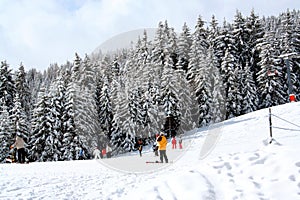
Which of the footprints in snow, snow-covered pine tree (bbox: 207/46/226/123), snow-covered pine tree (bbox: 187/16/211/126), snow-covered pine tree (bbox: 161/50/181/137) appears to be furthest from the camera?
snow-covered pine tree (bbox: 207/46/226/123)

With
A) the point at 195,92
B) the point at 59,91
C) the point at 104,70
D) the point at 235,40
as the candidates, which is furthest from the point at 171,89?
the point at 104,70

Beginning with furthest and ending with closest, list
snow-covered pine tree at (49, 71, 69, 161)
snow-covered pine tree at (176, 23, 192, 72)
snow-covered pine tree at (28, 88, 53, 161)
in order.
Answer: snow-covered pine tree at (176, 23, 192, 72)
snow-covered pine tree at (28, 88, 53, 161)
snow-covered pine tree at (49, 71, 69, 161)

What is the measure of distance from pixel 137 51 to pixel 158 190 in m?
60.0

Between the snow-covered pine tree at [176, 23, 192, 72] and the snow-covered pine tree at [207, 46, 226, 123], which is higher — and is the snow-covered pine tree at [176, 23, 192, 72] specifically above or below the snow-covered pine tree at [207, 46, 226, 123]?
above

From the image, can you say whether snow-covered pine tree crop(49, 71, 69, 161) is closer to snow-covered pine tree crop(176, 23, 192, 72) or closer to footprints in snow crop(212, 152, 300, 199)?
snow-covered pine tree crop(176, 23, 192, 72)

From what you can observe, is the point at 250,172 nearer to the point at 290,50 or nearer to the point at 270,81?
the point at 270,81

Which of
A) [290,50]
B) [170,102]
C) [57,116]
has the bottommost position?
[57,116]

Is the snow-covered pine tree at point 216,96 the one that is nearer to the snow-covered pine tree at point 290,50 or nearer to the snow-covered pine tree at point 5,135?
the snow-covered pine tree at point 290,50

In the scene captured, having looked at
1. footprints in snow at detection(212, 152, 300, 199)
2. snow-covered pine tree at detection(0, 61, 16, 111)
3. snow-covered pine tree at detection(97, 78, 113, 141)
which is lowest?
footprints in snow at detection(212, 152, 300, 199)

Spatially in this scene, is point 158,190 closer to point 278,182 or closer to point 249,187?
point 249,187

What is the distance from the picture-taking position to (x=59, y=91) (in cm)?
3959

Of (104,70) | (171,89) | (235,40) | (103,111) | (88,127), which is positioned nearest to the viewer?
(88,127)

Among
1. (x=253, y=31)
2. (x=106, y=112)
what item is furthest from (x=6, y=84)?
(x=253, y=31)

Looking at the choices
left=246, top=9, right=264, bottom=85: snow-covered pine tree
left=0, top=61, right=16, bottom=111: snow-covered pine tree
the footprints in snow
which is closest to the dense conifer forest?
left=0, top=61, right=16, bottom=111: snow-covered pine tree
